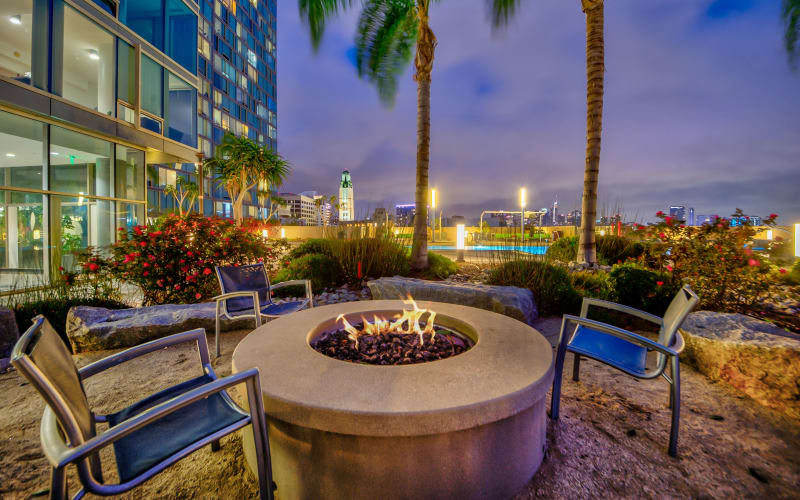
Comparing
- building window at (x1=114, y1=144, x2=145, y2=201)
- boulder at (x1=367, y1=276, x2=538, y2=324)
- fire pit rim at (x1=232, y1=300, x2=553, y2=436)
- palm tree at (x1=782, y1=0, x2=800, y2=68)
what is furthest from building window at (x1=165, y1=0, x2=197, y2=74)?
palm tree at (x1=782, y1=0, x2=800, y2=68)

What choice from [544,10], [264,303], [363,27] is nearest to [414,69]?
[363,27]

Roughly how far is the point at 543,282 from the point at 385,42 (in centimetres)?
622

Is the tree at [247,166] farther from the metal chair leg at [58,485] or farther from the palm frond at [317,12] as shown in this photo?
the metal chair leg at [58,485]

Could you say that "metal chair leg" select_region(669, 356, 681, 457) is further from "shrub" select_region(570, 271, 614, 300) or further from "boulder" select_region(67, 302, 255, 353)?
"boulder" select_region(67, 302, 255, 353)

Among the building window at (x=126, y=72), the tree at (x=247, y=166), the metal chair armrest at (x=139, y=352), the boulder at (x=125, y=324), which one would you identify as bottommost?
the boulder at (x=125, y=324)

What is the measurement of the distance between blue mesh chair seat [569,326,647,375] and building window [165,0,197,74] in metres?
13.5

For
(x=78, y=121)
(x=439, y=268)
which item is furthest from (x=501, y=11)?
(x=78, y=121)

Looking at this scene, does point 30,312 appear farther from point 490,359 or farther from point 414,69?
point 414,69

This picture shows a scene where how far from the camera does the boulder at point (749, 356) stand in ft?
6.40

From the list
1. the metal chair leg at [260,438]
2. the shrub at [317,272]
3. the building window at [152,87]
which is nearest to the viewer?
the metal chair leg at [260,438]

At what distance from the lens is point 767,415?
193 centimetres

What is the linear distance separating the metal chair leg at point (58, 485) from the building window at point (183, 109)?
11.7m

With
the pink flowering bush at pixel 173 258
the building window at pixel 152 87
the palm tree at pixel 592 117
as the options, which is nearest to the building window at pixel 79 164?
the building window at pixel 152 87

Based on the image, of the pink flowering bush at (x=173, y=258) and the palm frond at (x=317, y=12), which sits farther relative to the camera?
the palm frond at (x=317, y=12)
